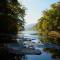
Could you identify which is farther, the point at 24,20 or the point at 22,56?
the point at 24,20

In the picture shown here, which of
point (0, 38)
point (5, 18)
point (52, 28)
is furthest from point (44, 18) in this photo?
point (5, 18)

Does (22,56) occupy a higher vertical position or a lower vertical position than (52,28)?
lower

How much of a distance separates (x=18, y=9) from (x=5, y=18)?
560 centimetres

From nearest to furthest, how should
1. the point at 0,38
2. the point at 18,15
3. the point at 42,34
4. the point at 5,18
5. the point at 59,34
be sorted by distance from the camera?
the point at 5,18, the point at 0,38, the point at 18,15, the point at 59,34, the point at 42,34

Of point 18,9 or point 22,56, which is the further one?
point 18,9

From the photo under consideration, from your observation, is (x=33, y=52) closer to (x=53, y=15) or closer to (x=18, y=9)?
(x=18, y=9)

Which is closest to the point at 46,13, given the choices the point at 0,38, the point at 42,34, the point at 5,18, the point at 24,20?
the point at 42,34

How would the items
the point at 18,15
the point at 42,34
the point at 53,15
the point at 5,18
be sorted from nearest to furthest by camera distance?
1. the point at 5,18
2. the point at 18,15
3. the point at 53,15
4. the point at 42,34

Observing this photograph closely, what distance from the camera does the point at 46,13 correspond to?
778 inches

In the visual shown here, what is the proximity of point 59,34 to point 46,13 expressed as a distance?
10.4ft

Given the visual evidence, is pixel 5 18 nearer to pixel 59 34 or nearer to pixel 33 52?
pixel 33 52

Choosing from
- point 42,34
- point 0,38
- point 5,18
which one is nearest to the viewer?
point 5,18

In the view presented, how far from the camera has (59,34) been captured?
17.4 metres

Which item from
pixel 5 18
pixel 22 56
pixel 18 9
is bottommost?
pixel 22 56
